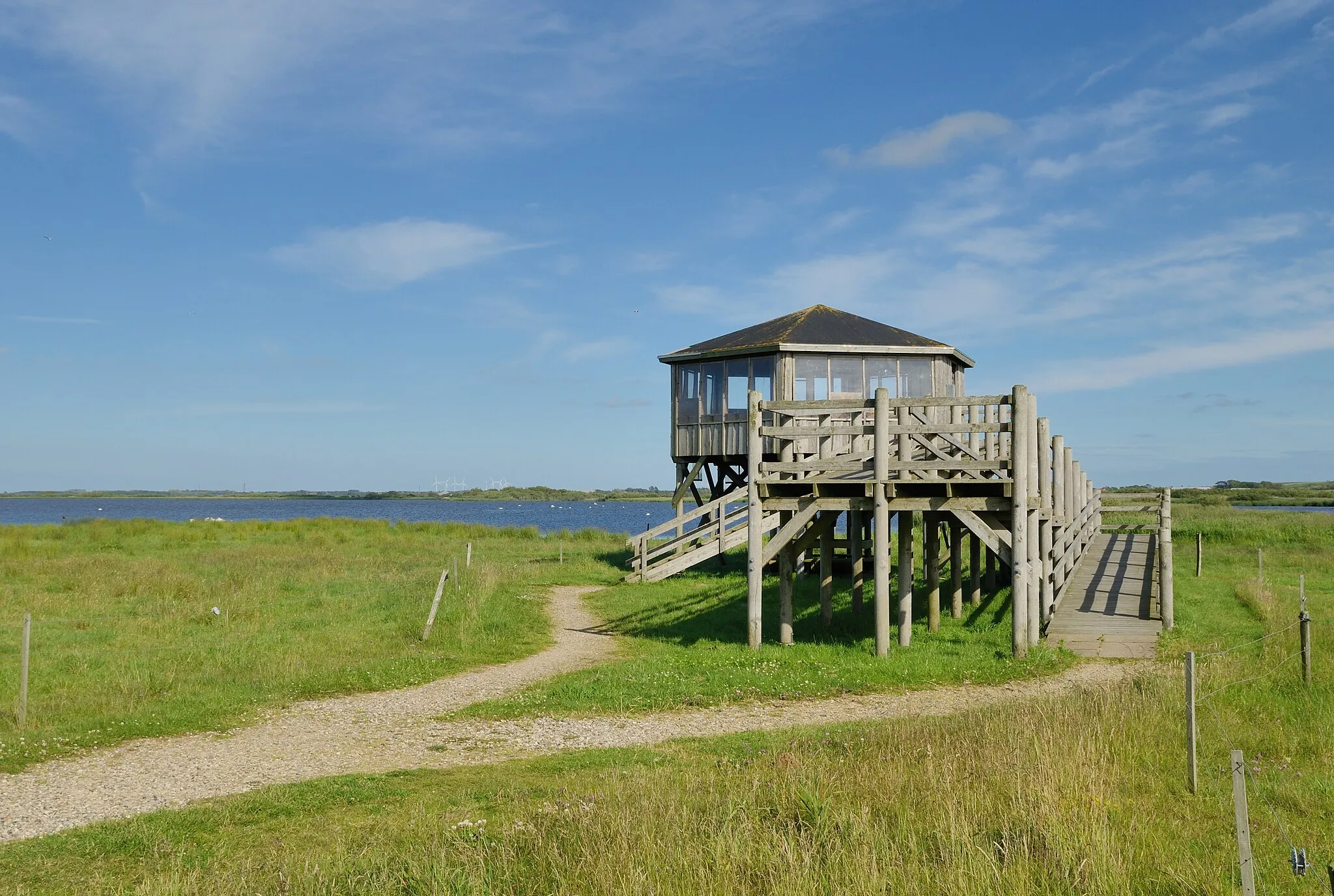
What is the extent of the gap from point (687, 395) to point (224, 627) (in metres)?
14.1

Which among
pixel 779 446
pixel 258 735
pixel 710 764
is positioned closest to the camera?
pixel 710 764

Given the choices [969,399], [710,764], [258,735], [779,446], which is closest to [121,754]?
[258,735]

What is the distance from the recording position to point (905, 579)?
56.0 ft

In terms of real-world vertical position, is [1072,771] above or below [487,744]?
above

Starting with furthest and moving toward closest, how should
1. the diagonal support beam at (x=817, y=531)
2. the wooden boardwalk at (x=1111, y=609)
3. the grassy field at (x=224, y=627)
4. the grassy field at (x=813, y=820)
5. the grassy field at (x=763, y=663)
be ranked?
the diagonal support beam at (x=817, y=531) → the wooden boardwalk at (x=1111, y=609) → the grassy field at (x=763, y=663) → the grassy field at (x=224, y=627) → the grassy field at (x=813, y=820)

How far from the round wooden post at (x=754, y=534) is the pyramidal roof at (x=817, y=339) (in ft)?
31.3

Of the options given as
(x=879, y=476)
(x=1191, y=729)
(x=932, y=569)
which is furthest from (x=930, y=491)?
(x=1191, y=729)

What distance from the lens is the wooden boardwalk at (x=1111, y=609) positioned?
16.3 m

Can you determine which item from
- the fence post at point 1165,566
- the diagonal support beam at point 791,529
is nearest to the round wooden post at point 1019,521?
the diagonal support beam at point 791,529

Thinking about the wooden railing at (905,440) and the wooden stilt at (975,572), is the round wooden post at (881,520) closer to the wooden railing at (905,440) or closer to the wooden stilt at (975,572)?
the wooden railing at (905,440)

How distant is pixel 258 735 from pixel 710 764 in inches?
242

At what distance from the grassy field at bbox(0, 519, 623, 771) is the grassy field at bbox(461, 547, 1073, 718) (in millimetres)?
2766

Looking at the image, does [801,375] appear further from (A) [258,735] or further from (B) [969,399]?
(A) [258,735]

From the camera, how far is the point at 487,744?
11859 millimetres
